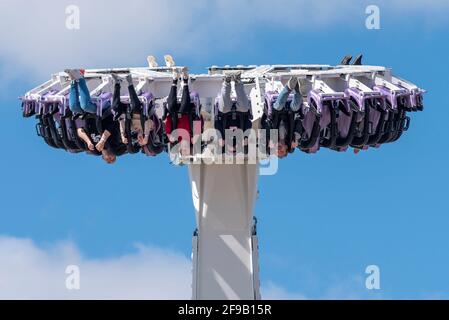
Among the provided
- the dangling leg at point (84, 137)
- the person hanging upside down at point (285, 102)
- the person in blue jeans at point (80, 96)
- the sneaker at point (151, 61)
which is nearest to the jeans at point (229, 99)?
the person hanging upside down at point (285, 102)

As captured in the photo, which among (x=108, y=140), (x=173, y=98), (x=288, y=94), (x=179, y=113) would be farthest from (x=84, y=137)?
(x=288, y=94)

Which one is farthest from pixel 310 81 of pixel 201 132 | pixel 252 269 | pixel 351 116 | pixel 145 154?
pixel 252 269

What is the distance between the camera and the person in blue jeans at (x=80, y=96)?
2344 cm

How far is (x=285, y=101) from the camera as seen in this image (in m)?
23.2

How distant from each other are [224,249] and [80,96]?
7.77m

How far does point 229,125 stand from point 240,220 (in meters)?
5.47

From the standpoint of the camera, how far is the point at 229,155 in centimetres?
2478

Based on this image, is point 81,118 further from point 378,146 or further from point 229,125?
point 378,146

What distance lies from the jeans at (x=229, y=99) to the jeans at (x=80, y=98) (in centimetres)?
315

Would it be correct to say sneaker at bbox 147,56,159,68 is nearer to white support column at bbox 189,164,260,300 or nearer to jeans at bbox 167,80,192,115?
white support column at bbox 189,164,260,300

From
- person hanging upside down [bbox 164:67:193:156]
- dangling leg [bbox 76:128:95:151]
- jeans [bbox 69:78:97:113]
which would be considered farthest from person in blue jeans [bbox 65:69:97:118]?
person hanging upside down [bbox 164:67:193:156]

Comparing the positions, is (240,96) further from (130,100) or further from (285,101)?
(130,100)

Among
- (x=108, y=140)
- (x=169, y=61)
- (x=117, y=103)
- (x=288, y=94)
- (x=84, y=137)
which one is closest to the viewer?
(x=288, y=94)
